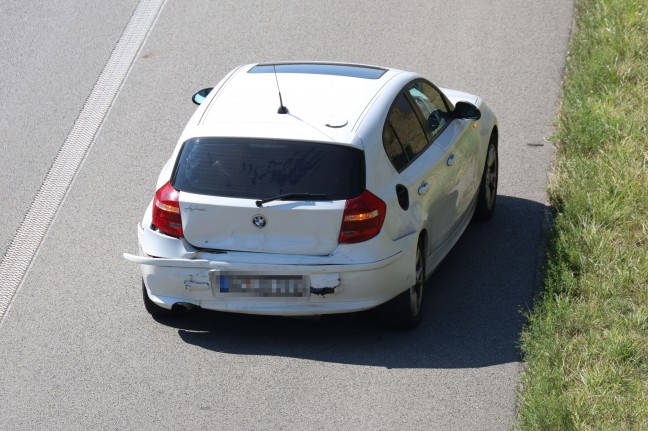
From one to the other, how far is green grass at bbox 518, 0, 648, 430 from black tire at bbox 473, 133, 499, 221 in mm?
558

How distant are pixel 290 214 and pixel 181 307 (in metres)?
1.09

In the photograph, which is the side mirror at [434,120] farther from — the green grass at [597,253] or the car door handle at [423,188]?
the green grass at [597,253]

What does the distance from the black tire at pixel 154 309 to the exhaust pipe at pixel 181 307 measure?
9.6 inches

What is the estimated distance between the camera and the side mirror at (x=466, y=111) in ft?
31.5

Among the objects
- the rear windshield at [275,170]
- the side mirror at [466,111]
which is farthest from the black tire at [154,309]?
the side mirror at [466,111]

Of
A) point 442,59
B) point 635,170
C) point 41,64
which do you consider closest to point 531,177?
point 635,170

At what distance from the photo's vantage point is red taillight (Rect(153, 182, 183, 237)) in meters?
8.14

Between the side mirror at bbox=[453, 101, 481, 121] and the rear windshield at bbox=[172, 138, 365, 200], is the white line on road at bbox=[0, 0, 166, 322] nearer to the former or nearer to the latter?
the rear windshield at bbox=[172, 138, 365, 200]

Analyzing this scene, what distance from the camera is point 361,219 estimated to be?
7980 mm

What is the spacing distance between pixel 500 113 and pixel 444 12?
2920 mm

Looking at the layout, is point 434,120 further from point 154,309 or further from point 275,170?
point 154,309

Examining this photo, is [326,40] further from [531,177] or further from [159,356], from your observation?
[159,356]

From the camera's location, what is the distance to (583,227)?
32.2 ft

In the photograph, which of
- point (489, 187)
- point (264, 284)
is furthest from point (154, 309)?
point (489, 187)
